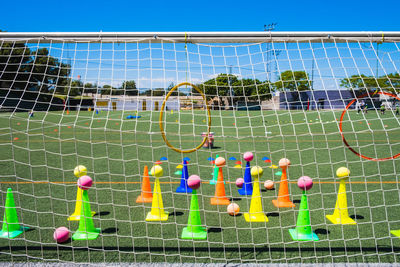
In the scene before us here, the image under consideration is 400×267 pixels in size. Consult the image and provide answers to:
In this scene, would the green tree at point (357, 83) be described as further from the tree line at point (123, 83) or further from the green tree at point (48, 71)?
the green tree at point (48, 71)

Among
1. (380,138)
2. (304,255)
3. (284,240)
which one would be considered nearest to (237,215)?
(284,240)

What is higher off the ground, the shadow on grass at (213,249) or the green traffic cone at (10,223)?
the green traffic cone at (10,223)

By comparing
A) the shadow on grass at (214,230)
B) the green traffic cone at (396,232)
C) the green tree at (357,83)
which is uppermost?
the green tree at (357,83)

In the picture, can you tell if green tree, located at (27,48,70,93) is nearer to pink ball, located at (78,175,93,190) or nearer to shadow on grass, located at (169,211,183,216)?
pink ball, located at (78,175,93,190)

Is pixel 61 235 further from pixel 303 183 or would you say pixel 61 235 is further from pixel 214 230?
pixel 303 183

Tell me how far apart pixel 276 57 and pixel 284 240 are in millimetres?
2520

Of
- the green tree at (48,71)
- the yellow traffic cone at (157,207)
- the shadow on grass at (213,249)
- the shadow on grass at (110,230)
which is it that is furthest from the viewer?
the yellow traffic cone at (157,207)

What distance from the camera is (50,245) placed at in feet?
11.3

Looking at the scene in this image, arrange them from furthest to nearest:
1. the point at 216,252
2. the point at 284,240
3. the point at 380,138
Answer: the point at 380,138
the point at 284,240
the point at 216,252

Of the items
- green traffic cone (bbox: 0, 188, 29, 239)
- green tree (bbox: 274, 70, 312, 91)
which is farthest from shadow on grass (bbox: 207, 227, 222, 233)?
green traffic cone (bbox: 0, 188, 29, 239)

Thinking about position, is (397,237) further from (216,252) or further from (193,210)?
(193,210)

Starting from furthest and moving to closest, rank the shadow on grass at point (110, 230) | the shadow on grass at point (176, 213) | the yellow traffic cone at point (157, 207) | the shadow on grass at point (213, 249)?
the shadow on grass at point (176, 213) → the yellow traffic cone at point (157, 207) → the shadow on grass at point (110, 230) → the shadow on grass at point (213, 249)

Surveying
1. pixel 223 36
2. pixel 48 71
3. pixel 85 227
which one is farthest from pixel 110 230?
pixel 48 71

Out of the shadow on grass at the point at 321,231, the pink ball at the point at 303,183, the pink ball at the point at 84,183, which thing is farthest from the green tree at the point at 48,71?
the shadow on grass at the point at 321,231
